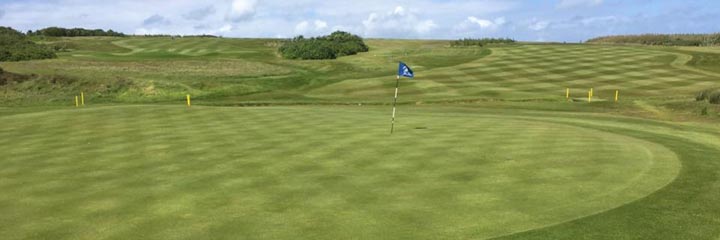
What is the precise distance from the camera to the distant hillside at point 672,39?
11206cm

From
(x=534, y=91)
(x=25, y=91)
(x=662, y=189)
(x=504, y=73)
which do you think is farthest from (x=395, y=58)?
(x=662, y=189)

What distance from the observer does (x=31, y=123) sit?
1001 inches

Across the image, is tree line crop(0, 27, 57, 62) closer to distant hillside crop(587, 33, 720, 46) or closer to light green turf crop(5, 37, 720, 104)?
light green turf crop(5, 37, 720, 104)

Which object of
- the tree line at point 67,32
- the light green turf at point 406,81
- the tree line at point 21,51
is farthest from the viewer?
the tree line at point 67,32

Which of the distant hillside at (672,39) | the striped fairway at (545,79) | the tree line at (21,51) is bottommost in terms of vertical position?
the striped fairway at (545,79)

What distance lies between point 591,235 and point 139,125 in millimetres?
19972

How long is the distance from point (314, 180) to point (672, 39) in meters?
128

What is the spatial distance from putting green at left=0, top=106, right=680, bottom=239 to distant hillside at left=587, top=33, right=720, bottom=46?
107m

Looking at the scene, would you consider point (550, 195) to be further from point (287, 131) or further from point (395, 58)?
point (395, 58)

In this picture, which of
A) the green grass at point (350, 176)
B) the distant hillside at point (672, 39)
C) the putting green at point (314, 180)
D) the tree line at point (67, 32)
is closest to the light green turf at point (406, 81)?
the green grass at point (350, 176)

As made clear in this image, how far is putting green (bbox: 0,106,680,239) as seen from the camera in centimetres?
1051

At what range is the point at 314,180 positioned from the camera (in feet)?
45.7

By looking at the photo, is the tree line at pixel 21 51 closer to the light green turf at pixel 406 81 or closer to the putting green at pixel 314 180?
the light green turf at pixel 406 81

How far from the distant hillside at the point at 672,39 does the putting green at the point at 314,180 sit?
107 m
